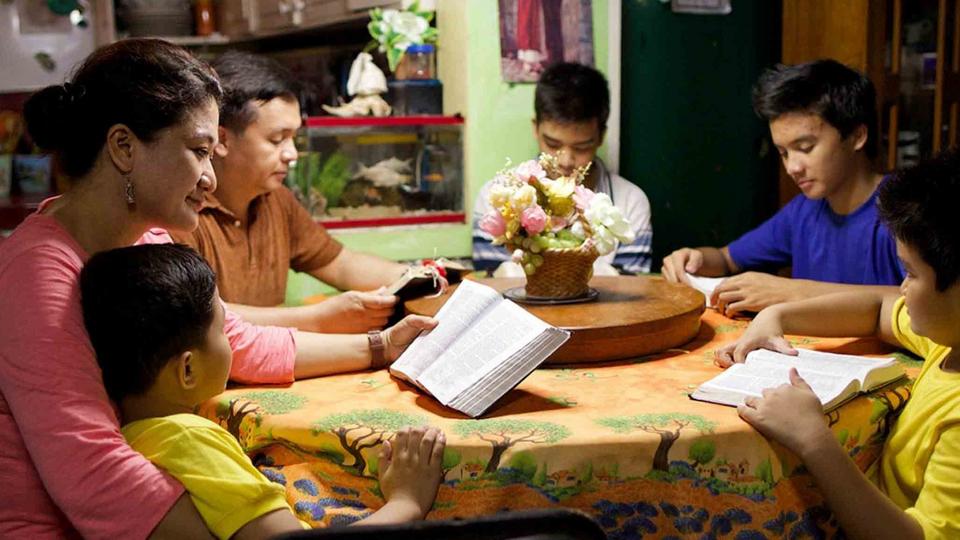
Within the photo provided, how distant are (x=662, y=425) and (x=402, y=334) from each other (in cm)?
62

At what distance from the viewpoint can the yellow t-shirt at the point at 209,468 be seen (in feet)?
4.50

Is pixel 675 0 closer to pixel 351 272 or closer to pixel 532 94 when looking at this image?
pixel 532 94

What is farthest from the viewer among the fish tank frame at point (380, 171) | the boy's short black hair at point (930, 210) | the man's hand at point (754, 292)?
the fish tank frame at point (380, 171)

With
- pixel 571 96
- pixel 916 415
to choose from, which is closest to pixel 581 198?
pixel 916 415

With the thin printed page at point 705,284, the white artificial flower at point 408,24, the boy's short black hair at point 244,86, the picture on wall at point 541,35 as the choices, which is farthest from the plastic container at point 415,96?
the thin printed page at point 705,284

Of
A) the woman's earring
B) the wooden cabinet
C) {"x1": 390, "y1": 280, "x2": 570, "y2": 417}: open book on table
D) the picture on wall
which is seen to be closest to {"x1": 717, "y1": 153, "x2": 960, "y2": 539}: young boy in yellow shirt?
{"x1": 390, "y1": 280, "x2": 570, "y2": 417}: open book on table

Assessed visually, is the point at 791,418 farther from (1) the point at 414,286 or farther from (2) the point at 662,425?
(1) the point at 414,286

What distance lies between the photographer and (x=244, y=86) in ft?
8.25

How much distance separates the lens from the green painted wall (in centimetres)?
379

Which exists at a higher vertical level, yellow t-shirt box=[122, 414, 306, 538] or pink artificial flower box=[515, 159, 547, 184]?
pink artificial flower box=[515, 159, 547, 184]

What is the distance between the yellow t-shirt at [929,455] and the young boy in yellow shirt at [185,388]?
76cm

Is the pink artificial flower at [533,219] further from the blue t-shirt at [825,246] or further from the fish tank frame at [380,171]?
the fish tank frame at [380,171]

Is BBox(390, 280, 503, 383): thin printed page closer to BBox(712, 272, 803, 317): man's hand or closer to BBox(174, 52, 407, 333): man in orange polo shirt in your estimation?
BBox(174, 52, 407, 333): man in orange polo shirt

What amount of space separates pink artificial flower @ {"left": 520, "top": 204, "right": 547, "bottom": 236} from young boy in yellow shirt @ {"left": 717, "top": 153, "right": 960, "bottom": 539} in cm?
62
